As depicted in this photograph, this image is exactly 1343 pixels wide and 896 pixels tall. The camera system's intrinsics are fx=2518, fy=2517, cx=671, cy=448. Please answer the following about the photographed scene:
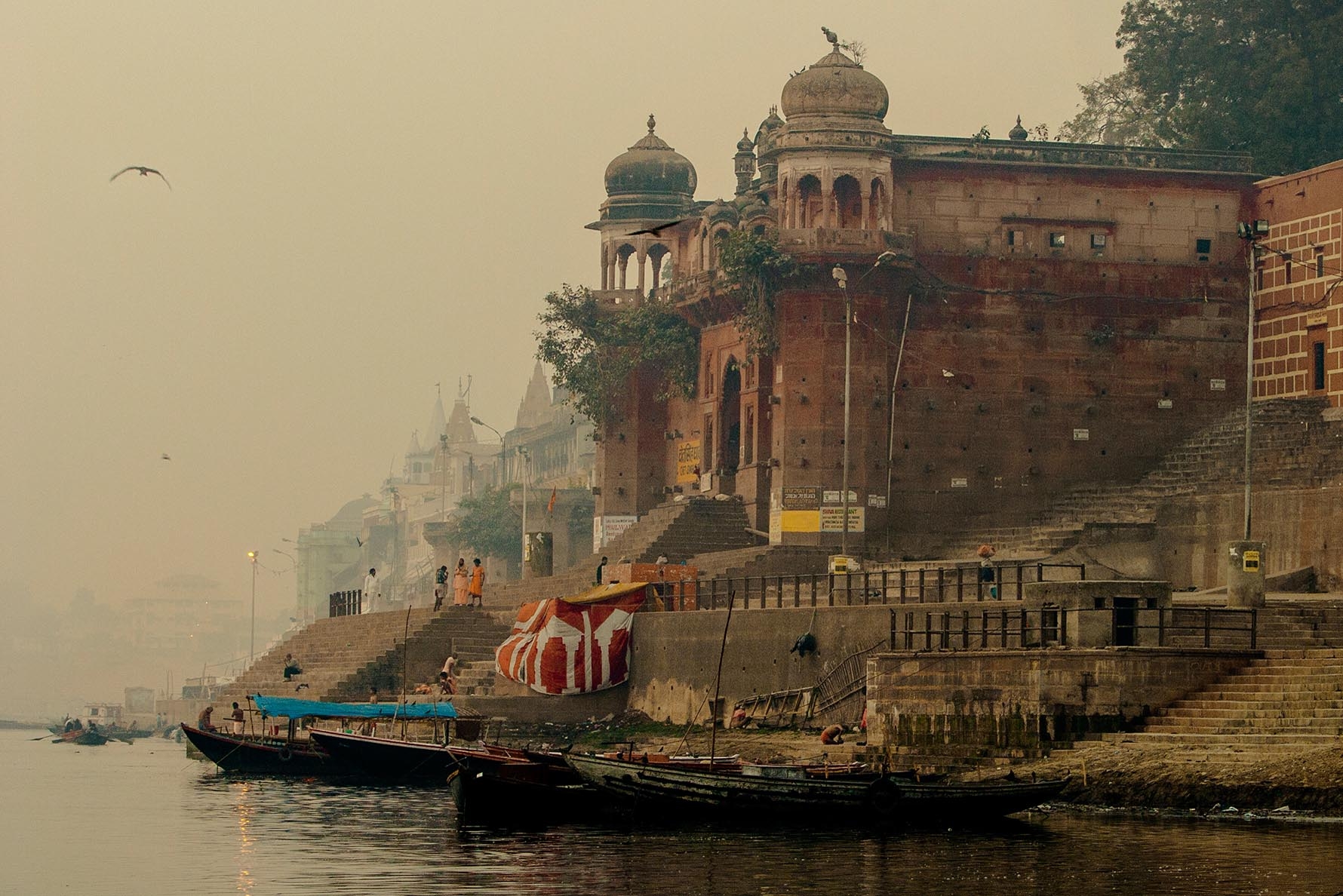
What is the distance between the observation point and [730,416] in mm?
64625

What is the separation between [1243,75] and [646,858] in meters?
42.1

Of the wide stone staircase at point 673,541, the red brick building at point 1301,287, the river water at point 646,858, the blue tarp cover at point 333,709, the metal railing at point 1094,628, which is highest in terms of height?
the red brick building at point 1301,287

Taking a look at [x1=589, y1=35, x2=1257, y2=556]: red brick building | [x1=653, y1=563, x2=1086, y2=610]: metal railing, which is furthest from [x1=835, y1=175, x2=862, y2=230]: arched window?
[x1=653, y1=563, x2=1086, y2=610]: metal railing

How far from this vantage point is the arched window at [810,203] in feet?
193

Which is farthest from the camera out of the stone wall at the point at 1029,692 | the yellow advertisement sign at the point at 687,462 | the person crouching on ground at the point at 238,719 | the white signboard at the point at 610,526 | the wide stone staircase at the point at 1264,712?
the white signboard at the point at 610,526

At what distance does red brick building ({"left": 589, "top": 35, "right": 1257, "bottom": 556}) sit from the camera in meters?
58.3

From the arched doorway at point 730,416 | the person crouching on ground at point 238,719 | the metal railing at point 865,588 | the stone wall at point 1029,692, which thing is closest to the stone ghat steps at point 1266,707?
the stone wall at point 1029,692

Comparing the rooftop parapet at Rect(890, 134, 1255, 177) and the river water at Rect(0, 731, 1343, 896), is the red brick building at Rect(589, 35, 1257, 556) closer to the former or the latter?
A: the rooftop parapet at Rect(890, 134, 1255, 177)

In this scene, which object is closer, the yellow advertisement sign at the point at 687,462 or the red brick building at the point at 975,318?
the red brick building at the point at 975,318

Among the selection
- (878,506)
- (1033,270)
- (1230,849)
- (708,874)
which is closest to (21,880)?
(708,874)

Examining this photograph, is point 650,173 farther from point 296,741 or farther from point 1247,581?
point 1247,581

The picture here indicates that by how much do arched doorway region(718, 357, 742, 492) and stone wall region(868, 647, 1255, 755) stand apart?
77.9 feet

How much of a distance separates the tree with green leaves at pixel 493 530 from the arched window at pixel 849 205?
45617mm

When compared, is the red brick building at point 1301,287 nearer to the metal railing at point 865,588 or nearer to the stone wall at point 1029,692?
the metal railing at point 865,588
